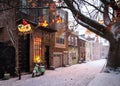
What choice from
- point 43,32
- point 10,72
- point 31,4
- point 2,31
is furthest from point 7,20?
point 43,32

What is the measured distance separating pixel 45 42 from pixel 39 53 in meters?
2.37

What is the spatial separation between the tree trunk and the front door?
1006 centimetres

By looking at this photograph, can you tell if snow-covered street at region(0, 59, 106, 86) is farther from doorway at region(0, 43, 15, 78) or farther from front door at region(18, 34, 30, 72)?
front door at region(18, 34, 30, 72)

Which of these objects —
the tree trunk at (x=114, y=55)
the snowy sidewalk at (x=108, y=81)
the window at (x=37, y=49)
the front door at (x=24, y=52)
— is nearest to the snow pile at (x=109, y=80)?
the snowy sidewalk at (x=108, y=81)

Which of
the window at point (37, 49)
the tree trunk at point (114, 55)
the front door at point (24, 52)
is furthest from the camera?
the window at point (37, 49)

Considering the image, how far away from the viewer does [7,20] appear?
21422 millimetres

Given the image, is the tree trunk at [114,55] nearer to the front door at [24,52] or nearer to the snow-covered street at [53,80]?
the snow-covered street at [53,80]

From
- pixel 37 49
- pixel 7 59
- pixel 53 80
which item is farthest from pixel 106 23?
pixel 37 49

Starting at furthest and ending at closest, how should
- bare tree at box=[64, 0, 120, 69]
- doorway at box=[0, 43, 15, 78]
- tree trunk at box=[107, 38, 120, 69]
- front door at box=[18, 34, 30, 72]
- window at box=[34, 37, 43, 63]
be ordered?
window at box=[34, 37, 43, 63] → front door at box=[18, 34, 30, 72] → doorway at box=[0, 43, 15, 78] → tree trunk at box=[107, 38, 120, 69] → bare tree at box=[64, 0, 120, 69]

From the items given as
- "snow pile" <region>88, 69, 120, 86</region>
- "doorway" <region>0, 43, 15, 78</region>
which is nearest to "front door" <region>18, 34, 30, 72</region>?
"doorway" <region>0, 43, 15, 78</region>

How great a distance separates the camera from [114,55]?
14211 mm

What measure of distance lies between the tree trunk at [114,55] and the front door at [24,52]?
10.1 metres

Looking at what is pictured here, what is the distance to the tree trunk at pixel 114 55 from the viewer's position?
1371cm

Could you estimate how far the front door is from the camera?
22.2m
